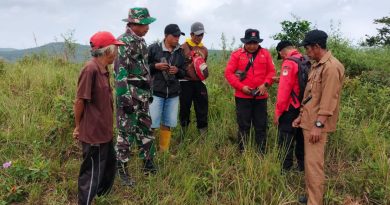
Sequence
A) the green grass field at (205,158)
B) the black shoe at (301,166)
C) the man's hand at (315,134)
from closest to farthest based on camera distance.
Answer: the man's hand at (315,134), the green grass field at (205,158), the black shoe at (301,166)

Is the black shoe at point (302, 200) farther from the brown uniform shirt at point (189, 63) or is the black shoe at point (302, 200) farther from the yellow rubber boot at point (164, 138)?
the brown uniform shirt at point (189, 63)

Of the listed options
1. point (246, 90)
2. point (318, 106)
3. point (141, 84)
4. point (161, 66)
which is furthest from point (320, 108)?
point (161, 66)

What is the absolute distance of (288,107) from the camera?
4.22 m

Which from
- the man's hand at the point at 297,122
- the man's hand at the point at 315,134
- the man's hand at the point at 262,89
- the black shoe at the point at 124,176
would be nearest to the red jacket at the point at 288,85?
the man's hand at the point at 297,122

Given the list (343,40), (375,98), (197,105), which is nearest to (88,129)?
(197,105)

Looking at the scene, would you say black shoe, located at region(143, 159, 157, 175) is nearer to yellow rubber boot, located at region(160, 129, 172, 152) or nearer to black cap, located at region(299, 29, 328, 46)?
yellow rubber boot, located at region(160, 129, 172, 152)

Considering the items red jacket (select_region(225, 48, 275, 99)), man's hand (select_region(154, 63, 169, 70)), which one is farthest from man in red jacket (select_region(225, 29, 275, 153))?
man's hand (select_region(154, 63, 169, 70))

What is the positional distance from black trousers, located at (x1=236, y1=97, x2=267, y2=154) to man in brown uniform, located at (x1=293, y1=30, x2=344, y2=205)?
40.8 inches

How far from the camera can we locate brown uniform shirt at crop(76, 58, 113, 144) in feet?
10.7

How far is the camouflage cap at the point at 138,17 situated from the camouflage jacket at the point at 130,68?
0.37 ft

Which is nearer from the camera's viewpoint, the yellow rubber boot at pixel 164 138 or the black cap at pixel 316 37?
the black cap at pixel 316 37

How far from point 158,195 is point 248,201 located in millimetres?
916

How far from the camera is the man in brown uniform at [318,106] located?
3469mm

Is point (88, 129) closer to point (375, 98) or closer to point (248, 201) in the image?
point (248, 201)
